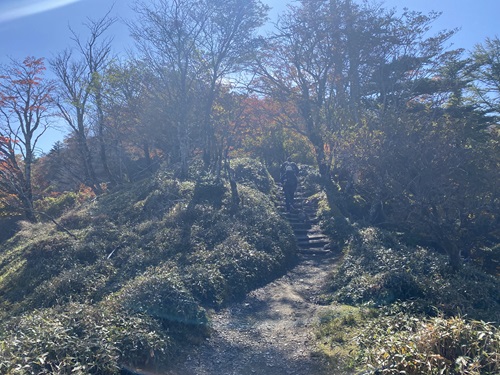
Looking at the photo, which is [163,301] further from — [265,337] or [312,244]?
[312,244]

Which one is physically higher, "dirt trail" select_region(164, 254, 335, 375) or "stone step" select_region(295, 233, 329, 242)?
"stone step" select_region(295, 233, 329, 242)

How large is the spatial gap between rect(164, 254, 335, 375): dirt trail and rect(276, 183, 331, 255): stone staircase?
9.35ft

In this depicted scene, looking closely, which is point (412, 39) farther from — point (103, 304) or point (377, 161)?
point (103, 304)

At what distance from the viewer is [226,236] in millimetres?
12023

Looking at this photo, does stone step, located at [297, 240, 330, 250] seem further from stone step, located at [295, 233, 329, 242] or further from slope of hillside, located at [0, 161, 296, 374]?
slope of hillside, located at [0, 161, 296, 374]

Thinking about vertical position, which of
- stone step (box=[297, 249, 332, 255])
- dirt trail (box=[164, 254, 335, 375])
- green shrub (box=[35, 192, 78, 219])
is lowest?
dirt trail (box=[164, 254, 335, 375])

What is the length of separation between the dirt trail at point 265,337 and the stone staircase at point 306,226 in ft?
9.35

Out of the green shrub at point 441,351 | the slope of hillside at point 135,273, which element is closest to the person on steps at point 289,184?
the slope of hillside at point 135,273

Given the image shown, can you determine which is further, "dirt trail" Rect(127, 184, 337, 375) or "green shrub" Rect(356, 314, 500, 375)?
"dirt trail" Rect(127, 184, 337, 375)

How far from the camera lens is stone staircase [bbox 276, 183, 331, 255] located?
13.4 metres

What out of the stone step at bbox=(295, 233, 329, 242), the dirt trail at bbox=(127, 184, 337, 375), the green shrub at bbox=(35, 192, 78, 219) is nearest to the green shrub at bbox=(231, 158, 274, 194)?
the stone step at bbox=(295, 233, 329, 242)

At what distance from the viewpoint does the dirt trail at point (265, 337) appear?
6.51 m

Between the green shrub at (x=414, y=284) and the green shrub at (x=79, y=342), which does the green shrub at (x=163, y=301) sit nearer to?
the green shrub at (x=79, y=342)

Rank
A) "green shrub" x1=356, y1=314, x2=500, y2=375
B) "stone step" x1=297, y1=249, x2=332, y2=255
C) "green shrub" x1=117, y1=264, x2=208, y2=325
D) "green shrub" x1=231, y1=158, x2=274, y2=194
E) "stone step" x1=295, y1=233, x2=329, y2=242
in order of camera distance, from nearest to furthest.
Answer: "green shrub" x1=356, y1=314, x2=500, y2=375
"green shrub" x1=117, y1=264, x2=208, y2=325
"stone step" x1=297, y1=249, x2=332, y2=255
"stone step" x1=295, y1=233, x2=329, y2=242
"green shrub" x1=231, y1=158, x2=274, y2=194
